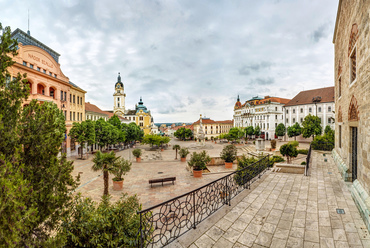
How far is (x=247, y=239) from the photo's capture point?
435 centimetres

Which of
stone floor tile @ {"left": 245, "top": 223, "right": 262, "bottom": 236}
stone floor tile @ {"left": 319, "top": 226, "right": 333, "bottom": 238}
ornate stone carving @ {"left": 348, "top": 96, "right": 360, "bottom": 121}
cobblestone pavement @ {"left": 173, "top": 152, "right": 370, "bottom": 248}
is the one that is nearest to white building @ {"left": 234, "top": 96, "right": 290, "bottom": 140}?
ornate stone carving @ {"left": 348, "top": 96, "right": 360, "bottom": 121}

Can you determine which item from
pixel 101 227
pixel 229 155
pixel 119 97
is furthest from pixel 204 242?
pixel 119 97

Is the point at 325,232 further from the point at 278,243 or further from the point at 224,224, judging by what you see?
the point at 224,224

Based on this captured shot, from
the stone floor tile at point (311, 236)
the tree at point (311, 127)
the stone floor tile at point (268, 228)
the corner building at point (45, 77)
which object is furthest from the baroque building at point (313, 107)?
the corner building at point (45, 77)

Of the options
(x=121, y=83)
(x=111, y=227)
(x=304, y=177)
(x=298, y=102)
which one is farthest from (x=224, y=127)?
(x=111, y=227)

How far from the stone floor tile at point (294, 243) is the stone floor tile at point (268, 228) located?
444 mm

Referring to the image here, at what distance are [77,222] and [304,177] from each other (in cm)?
1086

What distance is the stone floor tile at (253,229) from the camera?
4633 millimetres

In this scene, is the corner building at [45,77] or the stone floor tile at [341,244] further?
the corner building at [45,77]

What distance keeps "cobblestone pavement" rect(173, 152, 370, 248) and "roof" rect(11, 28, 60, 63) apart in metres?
30.3

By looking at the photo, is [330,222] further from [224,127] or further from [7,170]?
[224,127]

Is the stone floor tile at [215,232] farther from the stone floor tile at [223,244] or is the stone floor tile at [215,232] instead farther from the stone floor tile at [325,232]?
the stone floor tile at [325,232]

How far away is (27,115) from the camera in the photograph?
3.13 m

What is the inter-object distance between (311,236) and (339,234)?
75 centimetres
